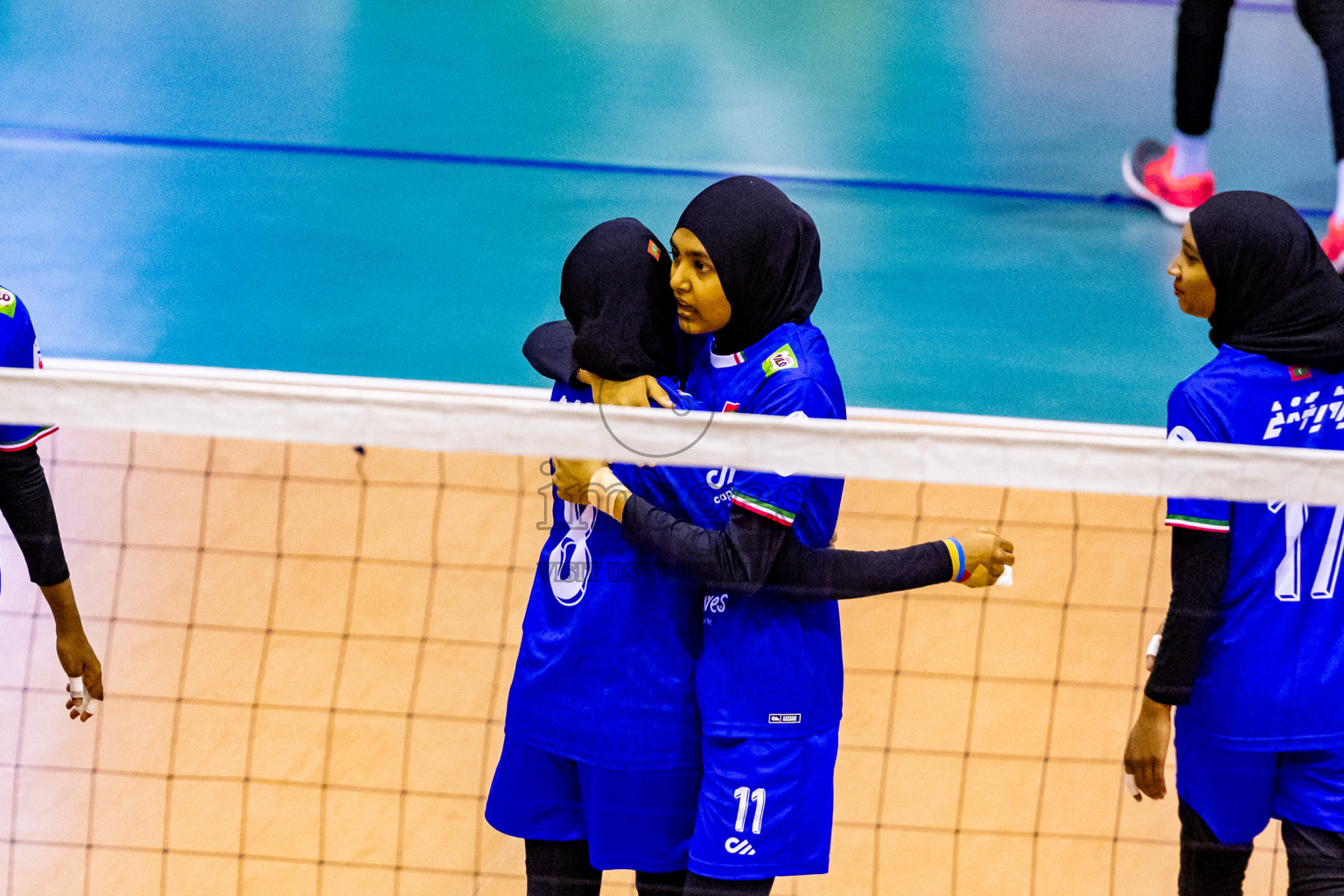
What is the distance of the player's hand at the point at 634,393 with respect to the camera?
2.04 metres

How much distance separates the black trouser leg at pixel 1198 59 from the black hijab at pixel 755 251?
3505 millimetres

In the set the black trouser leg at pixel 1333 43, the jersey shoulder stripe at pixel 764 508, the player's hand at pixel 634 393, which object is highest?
the black trouser leg at pixel 1333 43

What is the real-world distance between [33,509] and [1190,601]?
6.53 ft

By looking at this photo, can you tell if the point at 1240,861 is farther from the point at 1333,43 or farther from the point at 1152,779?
the point at 1333,43

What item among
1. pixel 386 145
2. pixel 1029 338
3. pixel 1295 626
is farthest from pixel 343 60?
pixel 1295 626

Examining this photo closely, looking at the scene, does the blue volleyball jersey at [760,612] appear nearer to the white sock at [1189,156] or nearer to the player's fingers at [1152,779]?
the player's fingers at [1152,779]

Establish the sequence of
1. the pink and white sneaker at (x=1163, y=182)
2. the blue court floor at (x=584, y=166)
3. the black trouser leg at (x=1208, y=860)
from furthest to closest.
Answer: the pink and white sneaker at (x=1163, y=182) < the blue court floor at (x=584, y=166) < the black trouser leg at (x=1208, y=860)

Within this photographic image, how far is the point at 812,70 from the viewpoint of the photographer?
6.87 m

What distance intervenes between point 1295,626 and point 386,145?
15.5 feet

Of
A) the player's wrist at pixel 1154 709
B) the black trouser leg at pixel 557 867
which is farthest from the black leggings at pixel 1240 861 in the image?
the black trouser leg at pixel 557 867

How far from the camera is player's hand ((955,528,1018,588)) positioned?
2102 millimetres

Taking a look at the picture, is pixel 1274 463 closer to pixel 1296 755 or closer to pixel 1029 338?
pixel 1296 755

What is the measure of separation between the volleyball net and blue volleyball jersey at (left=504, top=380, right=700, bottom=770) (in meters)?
1.05

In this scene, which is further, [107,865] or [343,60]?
[343,60]
